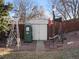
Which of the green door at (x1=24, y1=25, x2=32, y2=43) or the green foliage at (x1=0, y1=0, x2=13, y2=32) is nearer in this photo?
the green foliage at (x1=0, y1=0, x2=13, y2=32)

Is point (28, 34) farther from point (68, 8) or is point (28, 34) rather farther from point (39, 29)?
point (68, 8)

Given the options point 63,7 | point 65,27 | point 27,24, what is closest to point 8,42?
point 27,24

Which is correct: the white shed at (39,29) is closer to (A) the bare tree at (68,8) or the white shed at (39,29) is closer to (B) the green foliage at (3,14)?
(B) the green foliage at (3,14)

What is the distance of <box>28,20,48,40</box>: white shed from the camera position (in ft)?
81.0

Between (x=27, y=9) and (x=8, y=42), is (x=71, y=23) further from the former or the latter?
(x=27, y=9)

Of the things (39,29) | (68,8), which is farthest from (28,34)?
(68,8)

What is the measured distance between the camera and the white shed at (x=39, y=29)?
→ 81.0ft

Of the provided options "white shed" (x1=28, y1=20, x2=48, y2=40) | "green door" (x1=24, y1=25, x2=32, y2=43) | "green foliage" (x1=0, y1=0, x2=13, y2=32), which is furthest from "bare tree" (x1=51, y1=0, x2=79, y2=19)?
"green foliage" (x1=0, y1=0, x2=13, y2=32)

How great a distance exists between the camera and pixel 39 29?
25.0 metres

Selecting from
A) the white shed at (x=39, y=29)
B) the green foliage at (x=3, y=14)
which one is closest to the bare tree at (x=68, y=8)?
the white shed at (x=39, y=29)

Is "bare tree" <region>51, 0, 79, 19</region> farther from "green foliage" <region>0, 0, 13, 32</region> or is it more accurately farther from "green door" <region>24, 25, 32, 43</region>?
"green foliage" <region>0, 0, 13, 32</region>

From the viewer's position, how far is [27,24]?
24.5 meters

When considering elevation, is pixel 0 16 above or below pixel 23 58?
above

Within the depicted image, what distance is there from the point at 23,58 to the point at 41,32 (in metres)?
10.6
